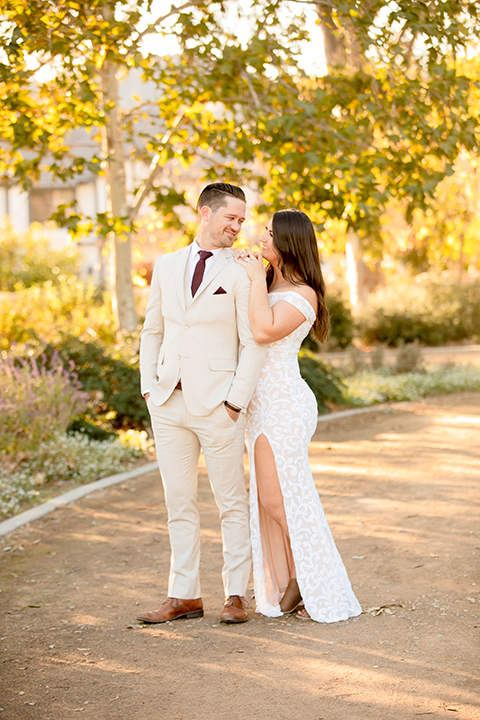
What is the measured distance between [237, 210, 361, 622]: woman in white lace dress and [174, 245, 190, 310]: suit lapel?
0.31 metres

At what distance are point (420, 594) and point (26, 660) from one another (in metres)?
2.08

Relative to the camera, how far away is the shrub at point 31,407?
7.55 metres

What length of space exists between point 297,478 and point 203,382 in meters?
0.71

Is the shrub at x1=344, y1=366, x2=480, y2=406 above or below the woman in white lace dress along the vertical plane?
below

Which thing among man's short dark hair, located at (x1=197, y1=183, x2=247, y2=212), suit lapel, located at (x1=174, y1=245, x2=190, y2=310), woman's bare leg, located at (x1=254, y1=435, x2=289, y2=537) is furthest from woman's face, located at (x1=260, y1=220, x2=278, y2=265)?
woman's bare leg, located at (x1=254, y1=435, x2=289, y2=537)

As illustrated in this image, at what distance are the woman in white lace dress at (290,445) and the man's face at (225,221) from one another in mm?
139

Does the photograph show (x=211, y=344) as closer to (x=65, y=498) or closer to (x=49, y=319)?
(x=65, y=498)

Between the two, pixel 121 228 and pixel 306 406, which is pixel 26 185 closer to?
pixel 121 228

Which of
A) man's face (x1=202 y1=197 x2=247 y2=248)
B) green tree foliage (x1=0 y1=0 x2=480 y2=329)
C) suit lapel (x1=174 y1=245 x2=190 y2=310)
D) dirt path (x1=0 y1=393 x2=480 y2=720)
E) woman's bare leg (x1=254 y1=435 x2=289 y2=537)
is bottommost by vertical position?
dirt path (x1=0 y1=393 x2=480 y2=720)

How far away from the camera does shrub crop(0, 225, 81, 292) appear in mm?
20156

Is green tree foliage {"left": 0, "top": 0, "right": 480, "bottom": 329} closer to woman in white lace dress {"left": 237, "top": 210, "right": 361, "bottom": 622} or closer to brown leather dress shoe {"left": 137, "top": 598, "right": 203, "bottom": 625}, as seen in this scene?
woman in white lace dress {"left": 237, "top": 210, "right": 361, "bottom": 622}

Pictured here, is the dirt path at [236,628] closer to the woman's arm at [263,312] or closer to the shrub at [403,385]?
the woman's arm at [263,312]

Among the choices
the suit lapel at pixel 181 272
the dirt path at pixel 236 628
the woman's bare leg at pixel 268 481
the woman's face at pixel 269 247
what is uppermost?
the woman's face at pixel 269 247

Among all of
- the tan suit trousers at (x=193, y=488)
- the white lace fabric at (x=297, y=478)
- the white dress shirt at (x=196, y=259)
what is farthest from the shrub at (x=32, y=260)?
the white lace fabric at (x=297, y=478)
